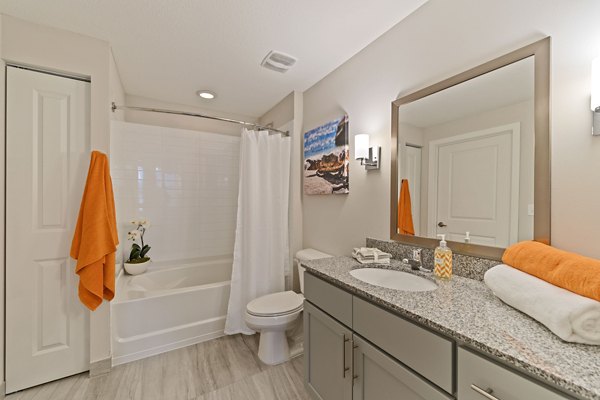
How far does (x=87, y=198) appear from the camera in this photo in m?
1.65

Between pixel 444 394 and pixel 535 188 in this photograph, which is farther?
pixel 535 188

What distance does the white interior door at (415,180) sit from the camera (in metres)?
1.49

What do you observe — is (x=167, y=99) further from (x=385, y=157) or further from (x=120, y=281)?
(x=385, y=157)

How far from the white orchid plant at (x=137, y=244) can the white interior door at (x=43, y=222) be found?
2.46ft

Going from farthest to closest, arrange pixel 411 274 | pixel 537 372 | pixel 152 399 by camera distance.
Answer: pixel 152 399 → pixel 411 274 → pixel 537 372

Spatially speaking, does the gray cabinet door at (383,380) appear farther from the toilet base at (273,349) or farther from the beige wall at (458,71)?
the toilet base at (273,349)

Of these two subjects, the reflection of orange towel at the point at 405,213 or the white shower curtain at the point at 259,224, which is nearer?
the reflection of orange towel at the point at 405,213

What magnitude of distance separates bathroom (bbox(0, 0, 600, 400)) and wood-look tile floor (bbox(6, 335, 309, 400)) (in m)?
0.01

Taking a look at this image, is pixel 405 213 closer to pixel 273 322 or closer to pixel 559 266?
pixel 559 266

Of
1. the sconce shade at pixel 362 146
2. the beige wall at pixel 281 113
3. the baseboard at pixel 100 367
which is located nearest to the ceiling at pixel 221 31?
the beige wall at pixel 281 113

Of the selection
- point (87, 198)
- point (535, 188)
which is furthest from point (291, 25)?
point (87, 198)

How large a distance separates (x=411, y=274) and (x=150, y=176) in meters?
2.70


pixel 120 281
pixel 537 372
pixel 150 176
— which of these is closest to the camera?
pixel 537 372

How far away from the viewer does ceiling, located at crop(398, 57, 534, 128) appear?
1075mm
